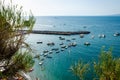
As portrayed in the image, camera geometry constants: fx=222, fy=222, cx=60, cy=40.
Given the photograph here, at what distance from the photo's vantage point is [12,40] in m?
11.6

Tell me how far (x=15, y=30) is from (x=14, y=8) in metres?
1.16

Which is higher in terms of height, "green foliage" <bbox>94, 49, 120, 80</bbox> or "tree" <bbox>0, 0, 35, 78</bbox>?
"tree" <bbox>0, 0, 35, 78</bbox>

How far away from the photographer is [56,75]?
46.6 m

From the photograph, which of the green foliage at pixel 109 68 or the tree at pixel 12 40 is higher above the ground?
the tree at pixel 12 40

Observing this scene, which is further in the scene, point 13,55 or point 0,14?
point 13,55

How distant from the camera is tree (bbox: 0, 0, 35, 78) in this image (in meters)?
11.0

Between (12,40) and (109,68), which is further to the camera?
(109,68)

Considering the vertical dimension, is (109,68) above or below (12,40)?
below

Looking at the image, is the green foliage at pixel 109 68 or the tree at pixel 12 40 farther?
the green foliage at pixel 109 68

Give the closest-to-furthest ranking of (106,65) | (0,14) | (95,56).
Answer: (0,14) < (106,65) < (95,56)

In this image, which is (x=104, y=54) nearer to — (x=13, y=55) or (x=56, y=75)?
(x=13, y=55)

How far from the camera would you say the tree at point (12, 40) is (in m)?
11.0

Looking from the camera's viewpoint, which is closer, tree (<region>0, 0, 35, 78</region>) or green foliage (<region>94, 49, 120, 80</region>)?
tree (<region>0, 0, 35, 78</region>)

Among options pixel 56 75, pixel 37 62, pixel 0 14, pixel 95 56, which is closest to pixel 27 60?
pixel 0 14
